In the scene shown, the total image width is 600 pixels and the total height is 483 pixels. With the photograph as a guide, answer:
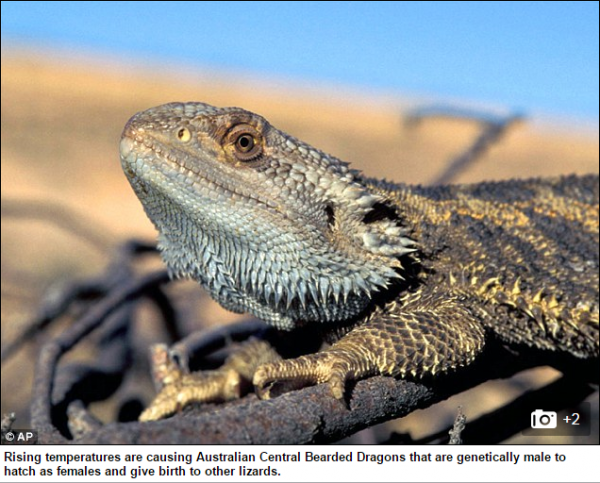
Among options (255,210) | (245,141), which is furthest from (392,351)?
(245,141)

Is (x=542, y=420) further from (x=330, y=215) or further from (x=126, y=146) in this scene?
(x=126, y=146)

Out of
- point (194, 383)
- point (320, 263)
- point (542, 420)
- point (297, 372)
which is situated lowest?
point (542, 420)

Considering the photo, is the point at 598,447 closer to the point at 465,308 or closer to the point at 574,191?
the point at 465,308

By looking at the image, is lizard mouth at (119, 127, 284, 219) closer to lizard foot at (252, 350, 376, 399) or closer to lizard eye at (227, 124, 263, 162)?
lizard eye at (227, 124, 263, 162)

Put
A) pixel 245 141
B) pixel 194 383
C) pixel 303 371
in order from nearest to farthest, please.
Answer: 1. pixel 303 371
2. pixel 245 141
3. pixel 194 383

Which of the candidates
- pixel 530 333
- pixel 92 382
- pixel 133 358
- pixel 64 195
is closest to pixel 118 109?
pixel 64 195

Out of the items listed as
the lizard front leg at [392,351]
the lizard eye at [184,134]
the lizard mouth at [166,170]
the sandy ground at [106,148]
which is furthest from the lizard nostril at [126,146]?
the sandy ground at [106,148]

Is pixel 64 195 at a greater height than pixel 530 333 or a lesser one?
greater
